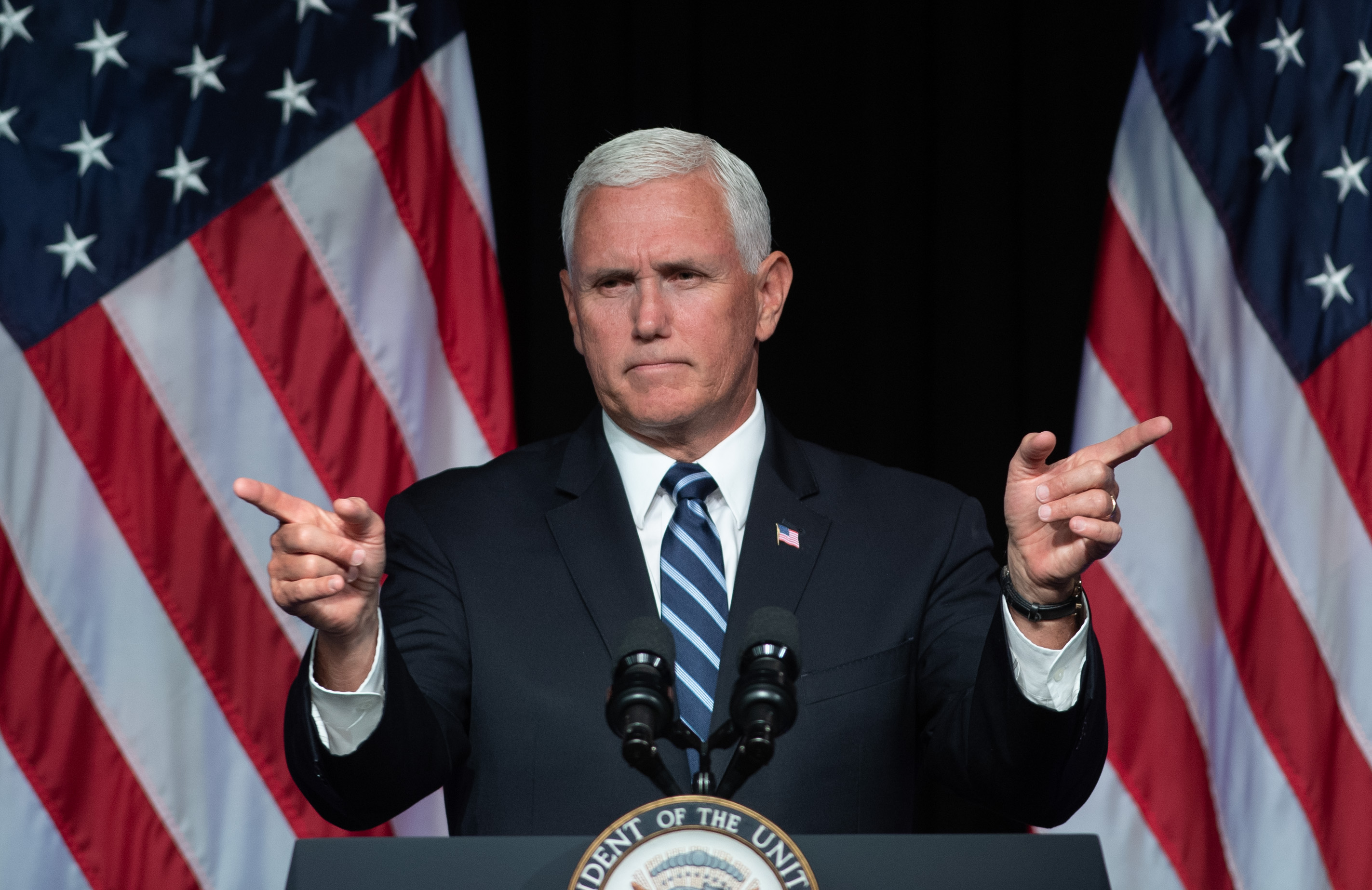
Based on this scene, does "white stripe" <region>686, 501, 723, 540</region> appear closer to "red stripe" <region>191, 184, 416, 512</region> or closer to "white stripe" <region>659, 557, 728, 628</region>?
"white stripe" <region>659, 557, 728, 628</region>

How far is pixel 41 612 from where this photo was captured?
2.69 metres

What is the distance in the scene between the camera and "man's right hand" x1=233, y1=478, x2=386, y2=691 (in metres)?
1.27

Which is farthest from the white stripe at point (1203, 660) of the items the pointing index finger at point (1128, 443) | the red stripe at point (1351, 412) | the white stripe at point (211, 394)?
the white stripe at point (211, 394)

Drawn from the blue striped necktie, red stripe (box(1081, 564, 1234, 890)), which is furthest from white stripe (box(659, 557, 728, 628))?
red stripe (box(1081, 564, 1234, 890))

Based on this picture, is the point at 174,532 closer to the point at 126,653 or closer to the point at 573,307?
the point at 126,653

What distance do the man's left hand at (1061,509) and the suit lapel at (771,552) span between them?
0.44m

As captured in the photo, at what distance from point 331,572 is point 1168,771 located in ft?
6.95

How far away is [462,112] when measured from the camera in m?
3.04

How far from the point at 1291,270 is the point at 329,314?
2093 millimetres

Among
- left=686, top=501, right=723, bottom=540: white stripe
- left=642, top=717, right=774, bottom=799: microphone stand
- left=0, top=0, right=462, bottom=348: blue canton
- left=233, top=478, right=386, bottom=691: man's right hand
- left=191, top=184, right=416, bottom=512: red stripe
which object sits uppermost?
left=0, top=0, right=462, bottom=348: blue canton

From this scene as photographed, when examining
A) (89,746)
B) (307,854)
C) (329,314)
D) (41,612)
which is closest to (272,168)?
(329,314)

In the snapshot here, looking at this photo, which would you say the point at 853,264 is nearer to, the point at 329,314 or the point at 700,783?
the point at 329,314

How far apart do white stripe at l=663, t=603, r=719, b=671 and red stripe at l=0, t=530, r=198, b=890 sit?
4.88 ft

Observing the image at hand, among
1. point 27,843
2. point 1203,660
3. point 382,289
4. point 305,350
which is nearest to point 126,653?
point 27,843
